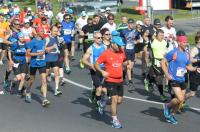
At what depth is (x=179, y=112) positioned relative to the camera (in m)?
12.3

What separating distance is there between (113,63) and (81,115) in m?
1.98

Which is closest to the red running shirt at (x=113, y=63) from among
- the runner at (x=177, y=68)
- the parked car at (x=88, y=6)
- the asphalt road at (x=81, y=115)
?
the runner at (x=177, y=68)

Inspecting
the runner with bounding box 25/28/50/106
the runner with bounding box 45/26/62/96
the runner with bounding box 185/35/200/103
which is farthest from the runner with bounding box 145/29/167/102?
the runner with bounding box 25/28/50/106

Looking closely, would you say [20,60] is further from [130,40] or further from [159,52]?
[159,52]

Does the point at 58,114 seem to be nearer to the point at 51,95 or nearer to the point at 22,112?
the point at 22,112

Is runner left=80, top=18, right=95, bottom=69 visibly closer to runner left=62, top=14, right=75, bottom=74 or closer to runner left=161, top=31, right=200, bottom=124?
runner left=62, top=14, right=75, bottom=74

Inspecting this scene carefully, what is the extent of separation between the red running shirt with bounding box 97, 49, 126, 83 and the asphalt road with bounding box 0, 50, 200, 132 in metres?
1.03

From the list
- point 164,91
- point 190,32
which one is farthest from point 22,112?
point 190,32

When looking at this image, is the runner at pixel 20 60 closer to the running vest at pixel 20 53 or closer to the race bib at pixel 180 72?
the running vest at pixel 20 53

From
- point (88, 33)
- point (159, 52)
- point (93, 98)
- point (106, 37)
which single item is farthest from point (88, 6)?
point (106, 37)

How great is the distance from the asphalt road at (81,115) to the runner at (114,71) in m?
0.55

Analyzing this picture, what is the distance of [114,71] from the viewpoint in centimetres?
1091

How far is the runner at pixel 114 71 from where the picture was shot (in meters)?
10.8

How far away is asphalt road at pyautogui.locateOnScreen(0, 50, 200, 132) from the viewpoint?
1108 cm
